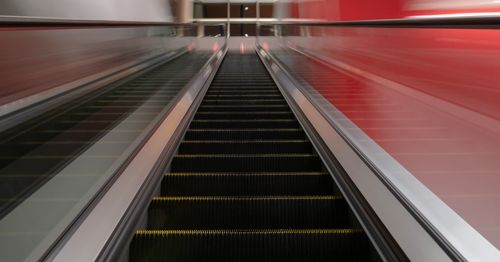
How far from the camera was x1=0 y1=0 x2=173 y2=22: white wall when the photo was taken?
5875 mm

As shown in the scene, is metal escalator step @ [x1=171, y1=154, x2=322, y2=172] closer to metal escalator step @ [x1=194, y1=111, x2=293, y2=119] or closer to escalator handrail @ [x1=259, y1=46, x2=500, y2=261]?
escalator handrail @ [x1=259, y1=46, x2=500, y2=261]

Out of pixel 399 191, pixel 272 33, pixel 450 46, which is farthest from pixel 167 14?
pixel 399 191

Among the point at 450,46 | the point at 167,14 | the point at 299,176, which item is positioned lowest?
the point at 299,176

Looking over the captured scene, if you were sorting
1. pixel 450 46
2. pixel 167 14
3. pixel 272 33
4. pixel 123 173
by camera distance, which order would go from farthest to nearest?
pixel 167 14 → pixel 272 33 → pixel 450 46 → pixel 123 173

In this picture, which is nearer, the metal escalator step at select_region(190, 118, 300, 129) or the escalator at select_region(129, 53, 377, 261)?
the escalator at select_region(129, 53, 377, 261)

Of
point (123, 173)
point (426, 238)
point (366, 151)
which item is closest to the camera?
point (426, 238)

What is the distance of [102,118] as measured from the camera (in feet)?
11.4

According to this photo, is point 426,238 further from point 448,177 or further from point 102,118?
point 102,118

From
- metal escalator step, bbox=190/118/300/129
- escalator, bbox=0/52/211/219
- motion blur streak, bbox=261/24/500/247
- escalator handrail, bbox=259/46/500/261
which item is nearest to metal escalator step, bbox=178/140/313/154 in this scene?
escalator, bbox=0/52/211/219

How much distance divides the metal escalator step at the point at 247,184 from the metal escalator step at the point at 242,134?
4.49 ft

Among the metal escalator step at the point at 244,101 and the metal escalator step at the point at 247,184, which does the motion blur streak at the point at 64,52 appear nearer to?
the metal escalator step at the point at 244,101

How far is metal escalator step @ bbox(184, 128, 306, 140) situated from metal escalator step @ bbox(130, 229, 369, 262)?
91.2 inches

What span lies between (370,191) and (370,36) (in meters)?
7.54

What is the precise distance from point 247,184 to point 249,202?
1.60 ft
